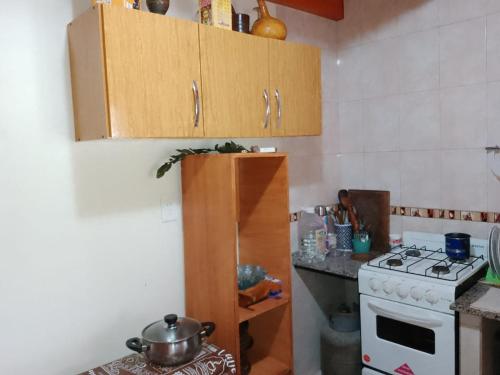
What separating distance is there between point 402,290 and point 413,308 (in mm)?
92

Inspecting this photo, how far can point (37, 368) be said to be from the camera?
1.57 m

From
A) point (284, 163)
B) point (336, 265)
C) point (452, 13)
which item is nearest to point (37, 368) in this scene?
point (284, 163)

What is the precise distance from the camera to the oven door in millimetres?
1846

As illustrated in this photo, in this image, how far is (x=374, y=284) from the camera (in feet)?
6.82

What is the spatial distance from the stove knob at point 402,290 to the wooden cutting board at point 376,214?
0.61 m

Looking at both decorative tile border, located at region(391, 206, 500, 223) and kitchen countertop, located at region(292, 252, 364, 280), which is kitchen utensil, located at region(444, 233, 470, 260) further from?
kitchen countertop, located at region(292, 252, 364, 280)

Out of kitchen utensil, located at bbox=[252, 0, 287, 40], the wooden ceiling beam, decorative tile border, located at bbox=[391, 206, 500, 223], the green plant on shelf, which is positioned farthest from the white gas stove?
the wooden ceiling beam

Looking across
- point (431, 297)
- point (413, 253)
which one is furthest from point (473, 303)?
point (413, 253)

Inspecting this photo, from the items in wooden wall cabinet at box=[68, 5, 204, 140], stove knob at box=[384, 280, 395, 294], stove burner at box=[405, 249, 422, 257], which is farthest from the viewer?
stove burner at box=[405, 249, 422, 257]

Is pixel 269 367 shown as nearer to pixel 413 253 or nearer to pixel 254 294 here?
pixel 254 294

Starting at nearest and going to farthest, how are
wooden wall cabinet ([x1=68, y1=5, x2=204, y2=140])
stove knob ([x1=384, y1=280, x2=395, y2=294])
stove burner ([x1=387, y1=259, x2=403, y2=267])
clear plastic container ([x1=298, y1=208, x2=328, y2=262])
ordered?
wooden wall cabinet ([x1=68, y1=5, x2=204, y2=140]) → stove knob ([x1=384, y1=280, x2=395, y2=294]) → stove burner ([x1=387, y1=259, x2=403, y2=267]) → clear plastic container ([x1=298, y1=208, x2=328, y2=262])

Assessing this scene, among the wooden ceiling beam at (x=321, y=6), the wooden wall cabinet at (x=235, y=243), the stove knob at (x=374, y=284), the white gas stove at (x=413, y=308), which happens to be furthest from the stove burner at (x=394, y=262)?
the wooden ceiling beam at (x=321, y=6)

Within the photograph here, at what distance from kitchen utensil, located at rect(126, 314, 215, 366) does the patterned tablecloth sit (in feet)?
0.08

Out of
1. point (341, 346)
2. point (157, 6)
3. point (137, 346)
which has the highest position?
point (157, 6)
